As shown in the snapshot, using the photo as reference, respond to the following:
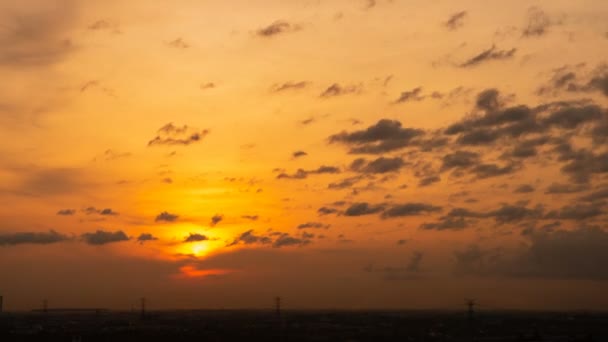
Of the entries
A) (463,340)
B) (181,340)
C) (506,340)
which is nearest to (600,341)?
(506,340)

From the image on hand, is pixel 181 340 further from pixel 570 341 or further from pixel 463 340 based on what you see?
pixel 570 341

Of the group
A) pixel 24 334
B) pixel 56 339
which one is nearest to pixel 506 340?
pixel 56 339

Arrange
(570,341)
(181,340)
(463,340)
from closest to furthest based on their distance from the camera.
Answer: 1. (570,341)
2. (181,340)
3. (463,340)

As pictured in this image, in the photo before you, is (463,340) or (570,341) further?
(463,340)

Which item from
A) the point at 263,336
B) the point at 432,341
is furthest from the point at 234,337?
the point at 432,341

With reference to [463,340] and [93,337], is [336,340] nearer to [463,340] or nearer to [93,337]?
[463,340]

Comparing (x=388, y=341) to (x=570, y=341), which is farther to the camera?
(x=388, y=341)

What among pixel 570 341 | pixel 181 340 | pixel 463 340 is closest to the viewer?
pixel 570 341
